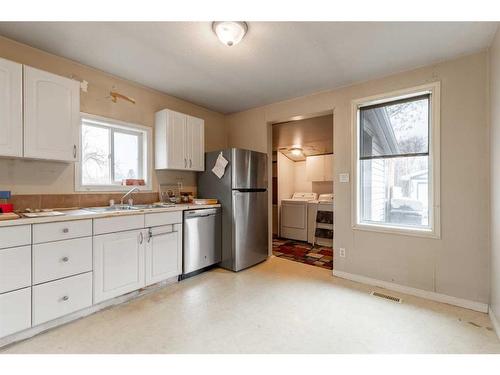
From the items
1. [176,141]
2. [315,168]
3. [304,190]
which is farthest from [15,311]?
[304,190]

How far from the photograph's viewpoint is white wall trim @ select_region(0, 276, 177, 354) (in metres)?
1.66

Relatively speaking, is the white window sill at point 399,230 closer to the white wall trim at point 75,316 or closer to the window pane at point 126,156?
the white wall trim at point 75,316

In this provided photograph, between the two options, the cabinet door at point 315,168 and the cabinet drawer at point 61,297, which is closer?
the cabinet drawer at point 61,297

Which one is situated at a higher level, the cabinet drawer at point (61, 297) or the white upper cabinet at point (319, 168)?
the white upper cabinet at point (319, 168)

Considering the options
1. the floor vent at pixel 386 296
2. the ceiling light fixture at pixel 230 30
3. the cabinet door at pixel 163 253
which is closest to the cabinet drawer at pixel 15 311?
the cabinet door at pixel 163 253

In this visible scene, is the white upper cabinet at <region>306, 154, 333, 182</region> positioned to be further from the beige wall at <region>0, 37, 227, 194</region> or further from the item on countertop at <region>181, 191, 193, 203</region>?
the item on countertop at <region>181, 191, 193, 203</region>

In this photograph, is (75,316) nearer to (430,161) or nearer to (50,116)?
(50,116)

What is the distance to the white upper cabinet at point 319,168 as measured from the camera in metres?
4.99

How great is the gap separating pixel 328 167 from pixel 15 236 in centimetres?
475

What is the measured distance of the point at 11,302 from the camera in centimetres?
161

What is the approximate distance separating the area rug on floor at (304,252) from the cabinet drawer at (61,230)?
2795mm

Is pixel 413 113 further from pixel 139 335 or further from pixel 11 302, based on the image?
pixel 11 302
